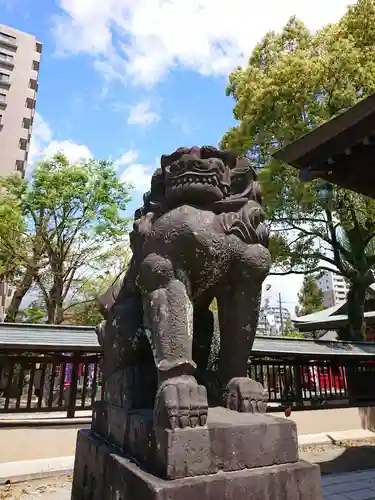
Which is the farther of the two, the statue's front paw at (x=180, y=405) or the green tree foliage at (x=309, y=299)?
the green tree foliage at (x=309, y=299)

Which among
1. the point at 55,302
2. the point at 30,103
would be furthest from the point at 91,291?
the point at 30,103

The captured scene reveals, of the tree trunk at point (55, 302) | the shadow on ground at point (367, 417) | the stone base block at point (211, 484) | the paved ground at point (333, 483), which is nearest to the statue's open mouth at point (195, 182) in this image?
the stone base block at point (211, 484)

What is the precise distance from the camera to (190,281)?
2186mm

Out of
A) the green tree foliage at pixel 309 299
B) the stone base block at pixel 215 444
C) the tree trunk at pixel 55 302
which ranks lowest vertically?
the stone base block at pixel 215 444

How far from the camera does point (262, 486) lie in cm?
170

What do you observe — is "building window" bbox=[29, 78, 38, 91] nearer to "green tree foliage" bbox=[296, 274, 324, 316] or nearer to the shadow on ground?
"green tree foliage" bbox=[296, 274, 324, 316]

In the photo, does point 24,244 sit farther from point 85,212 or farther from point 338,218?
point 338,218

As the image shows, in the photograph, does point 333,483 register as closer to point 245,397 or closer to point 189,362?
point 245,397

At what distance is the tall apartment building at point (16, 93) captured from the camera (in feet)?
93.9

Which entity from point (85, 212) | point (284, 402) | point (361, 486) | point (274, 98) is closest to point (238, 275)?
point (361, 486)

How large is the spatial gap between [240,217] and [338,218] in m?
11.9

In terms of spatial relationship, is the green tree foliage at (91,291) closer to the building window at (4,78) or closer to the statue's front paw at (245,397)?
the statue's front paw at (245,397)

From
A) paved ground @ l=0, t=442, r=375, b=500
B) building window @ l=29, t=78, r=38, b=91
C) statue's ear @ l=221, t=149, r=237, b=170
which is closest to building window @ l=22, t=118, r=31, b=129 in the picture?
building window @ l=29, t=78, r=38, b=91

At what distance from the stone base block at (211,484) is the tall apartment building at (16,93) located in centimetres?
2928
